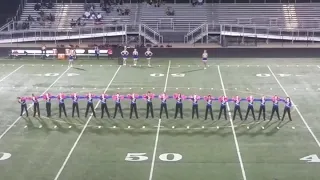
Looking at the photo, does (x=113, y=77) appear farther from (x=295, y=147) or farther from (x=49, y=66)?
(x=295, y=147)

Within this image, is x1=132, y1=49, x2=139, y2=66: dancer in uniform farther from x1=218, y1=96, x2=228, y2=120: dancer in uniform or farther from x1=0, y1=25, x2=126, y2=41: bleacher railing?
x1=218, y1=96, x2=228, y2=120: dancer in uniform

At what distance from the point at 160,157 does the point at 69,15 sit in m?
30.6

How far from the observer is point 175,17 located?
4931 cm

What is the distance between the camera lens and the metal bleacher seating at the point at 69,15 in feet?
160

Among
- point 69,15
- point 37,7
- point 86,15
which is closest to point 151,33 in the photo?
point 86,15

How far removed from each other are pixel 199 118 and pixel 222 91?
532 centimetres

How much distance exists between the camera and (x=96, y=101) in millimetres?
29891

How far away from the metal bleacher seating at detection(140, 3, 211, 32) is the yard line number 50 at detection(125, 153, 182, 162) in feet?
85.3

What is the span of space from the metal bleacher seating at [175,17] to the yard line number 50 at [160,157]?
85.3 feet

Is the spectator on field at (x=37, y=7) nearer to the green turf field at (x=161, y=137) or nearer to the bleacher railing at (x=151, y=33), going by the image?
the bleacher railing at (x=151, y=33)

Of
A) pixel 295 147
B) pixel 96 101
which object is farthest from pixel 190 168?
pixel 96 101

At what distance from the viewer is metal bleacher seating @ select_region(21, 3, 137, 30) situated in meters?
48.8

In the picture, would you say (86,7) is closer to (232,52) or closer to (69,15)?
(69,15)

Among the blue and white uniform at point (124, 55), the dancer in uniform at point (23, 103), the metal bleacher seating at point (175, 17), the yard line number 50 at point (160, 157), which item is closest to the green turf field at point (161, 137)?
the yard line number 50 at point (160, 157)
